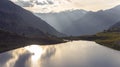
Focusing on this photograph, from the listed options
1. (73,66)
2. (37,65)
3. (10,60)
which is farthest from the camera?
(10,60)

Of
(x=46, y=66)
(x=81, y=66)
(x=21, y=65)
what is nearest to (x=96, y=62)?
(x=81, y=66)

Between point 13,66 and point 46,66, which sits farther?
point 13,66

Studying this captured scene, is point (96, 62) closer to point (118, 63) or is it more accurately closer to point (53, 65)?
point (118, 63)

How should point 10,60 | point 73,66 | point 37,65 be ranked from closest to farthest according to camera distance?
point 73,66 → point 37,65 → point 10,60

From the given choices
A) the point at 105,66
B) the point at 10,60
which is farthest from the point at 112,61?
the point at 10,60

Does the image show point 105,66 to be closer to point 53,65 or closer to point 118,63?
point 118,63

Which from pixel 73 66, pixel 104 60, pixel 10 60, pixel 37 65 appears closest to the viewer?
pixel 73 66

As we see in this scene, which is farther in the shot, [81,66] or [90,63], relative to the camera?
[90,63]
